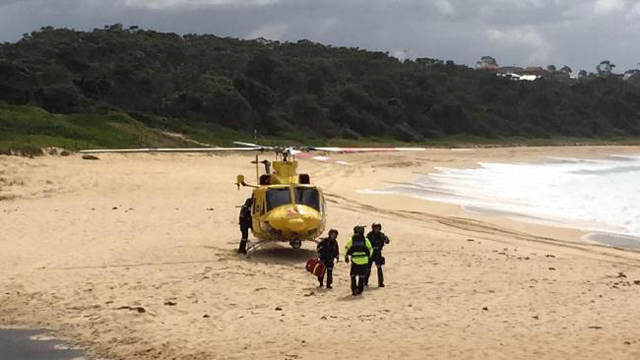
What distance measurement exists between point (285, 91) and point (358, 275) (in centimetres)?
6713

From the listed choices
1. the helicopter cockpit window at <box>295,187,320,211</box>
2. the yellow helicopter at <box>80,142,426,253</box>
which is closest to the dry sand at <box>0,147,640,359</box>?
the yellow helicopter at <box>80,142,426,253</box>

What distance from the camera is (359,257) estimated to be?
13.3 metres

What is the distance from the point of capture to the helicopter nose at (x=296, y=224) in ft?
52.6

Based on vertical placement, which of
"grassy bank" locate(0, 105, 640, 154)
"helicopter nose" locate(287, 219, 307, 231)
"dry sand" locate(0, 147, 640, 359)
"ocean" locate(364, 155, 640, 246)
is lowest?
"ocean" locate(364, 155, 640, 246)

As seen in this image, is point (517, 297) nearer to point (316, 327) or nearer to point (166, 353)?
point (316, 327)

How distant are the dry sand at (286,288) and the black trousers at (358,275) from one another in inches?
10.8

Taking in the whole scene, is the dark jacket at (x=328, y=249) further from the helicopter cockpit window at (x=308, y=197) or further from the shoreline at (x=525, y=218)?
the shoreline at (x=525, y=218)

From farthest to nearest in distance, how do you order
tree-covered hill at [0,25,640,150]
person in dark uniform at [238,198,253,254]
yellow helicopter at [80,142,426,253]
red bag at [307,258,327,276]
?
tree-covered hill at [0,25,640,150] → person in dark uniform at [238,198,253,254] → yellow helicopter at [80,142,426,253] → red bag at [307,258,327,276]

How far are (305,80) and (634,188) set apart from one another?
49.0 metres

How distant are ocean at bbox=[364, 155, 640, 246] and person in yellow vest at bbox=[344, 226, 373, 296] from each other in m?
10.9

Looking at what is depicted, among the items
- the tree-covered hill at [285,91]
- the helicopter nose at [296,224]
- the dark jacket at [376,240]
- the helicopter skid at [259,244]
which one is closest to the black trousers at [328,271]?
the dark jacket at [376,240]

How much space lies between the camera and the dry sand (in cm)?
1009

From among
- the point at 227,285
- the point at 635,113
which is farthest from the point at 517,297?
the point at 635,113

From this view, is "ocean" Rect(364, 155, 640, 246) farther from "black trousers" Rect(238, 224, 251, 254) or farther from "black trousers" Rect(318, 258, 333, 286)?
"black trousers" Rect(318, 258, 333, 286)
